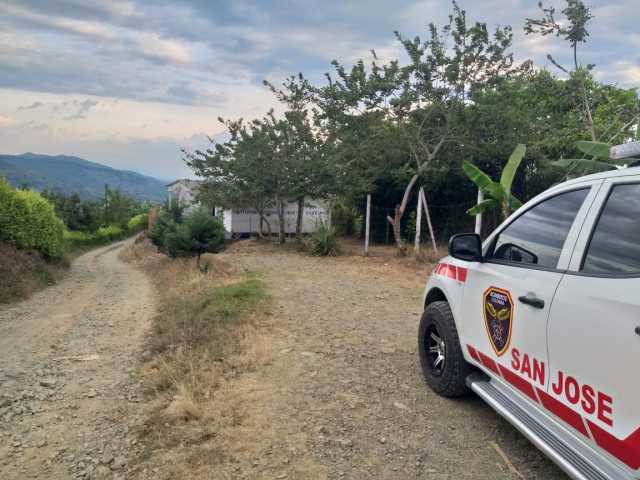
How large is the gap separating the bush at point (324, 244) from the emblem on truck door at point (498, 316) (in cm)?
1202

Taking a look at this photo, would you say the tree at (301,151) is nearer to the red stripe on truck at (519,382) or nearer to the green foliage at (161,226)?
the green foliage at (161,226)

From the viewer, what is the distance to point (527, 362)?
2775 mm

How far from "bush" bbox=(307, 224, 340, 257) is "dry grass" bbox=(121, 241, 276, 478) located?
4636 mm

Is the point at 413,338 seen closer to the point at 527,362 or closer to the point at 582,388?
the point at 527,362

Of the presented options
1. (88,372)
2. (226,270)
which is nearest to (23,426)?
(88,372)

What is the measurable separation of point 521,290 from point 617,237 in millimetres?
680

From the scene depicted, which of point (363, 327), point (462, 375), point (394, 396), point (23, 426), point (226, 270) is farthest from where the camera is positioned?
point (226, 270)

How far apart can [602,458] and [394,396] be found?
2144 mm

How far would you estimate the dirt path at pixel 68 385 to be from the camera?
405cm

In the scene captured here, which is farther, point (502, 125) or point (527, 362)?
point (502, 125)

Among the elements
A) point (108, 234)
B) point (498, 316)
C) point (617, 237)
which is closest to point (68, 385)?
point (498, 316)

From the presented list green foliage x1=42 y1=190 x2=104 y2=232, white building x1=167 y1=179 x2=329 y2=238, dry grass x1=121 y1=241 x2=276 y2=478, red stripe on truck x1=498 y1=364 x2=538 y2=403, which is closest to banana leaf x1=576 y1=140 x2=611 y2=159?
red stripe on truck x1=498 y1=364 x2=538 y2=403

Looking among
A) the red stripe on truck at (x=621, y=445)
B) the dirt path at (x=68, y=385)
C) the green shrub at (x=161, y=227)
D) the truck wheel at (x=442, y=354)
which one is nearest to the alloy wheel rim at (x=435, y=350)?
the truck wheel at (x=442, y=354)

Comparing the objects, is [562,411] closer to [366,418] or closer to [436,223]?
[366,418]
